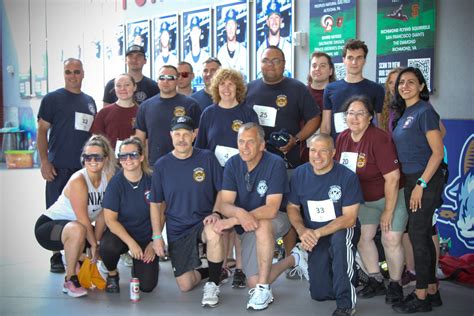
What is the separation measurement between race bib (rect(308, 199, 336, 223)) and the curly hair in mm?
1072

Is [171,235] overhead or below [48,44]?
below

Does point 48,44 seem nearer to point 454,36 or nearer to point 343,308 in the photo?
point 454,36

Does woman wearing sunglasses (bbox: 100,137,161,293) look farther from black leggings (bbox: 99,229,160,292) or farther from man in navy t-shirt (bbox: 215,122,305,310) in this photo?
man in navy t-shirt (bbox: 215,122,305,310)

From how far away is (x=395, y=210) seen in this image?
3498 mm

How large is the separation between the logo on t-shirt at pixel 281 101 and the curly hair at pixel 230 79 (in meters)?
0.30

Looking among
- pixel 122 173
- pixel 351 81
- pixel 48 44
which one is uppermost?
pixel 48 44

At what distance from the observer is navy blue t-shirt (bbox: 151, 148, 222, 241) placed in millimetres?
3775

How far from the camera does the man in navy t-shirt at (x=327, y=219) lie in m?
3.27

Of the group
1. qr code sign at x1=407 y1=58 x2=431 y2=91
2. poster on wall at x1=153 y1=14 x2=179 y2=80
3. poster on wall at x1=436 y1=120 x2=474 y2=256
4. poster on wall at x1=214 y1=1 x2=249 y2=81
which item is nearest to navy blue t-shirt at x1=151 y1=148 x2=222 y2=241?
poster on wall at x1=436 y1=120 x2=474 y2=256

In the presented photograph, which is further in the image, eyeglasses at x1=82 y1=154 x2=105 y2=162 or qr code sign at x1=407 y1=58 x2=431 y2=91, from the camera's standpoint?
qr code sign at x1=407 y1=58 x2=431 y2=91

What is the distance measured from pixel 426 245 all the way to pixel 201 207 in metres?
1.53

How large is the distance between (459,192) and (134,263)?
284 centimetres

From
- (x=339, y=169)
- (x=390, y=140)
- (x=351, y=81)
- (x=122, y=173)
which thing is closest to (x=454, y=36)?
(x=351, y=81)

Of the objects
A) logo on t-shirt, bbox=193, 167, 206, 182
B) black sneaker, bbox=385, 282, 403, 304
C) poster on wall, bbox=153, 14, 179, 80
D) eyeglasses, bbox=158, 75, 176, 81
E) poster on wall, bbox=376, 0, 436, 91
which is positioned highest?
poster on wall, bbox=153, 14, 179, 80
